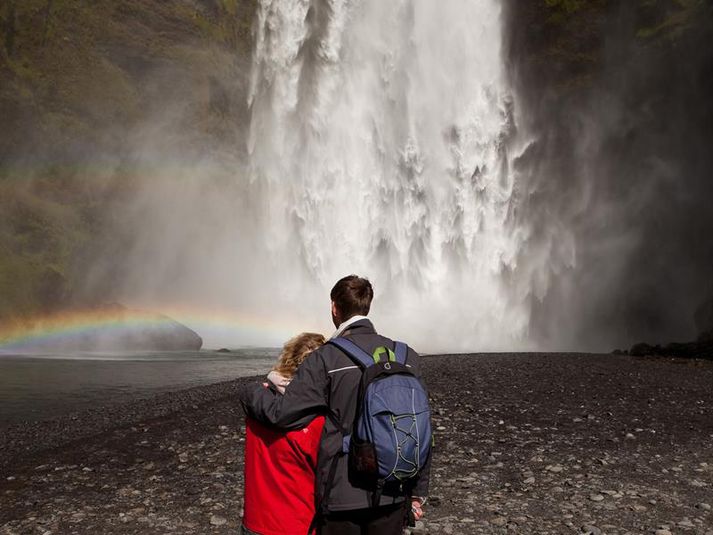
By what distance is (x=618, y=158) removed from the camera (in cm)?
3825

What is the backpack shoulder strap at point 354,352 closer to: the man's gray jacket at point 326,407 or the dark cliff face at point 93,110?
the man's gray jacket at point 326,407

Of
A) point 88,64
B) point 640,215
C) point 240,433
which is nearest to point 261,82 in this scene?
point 88,64

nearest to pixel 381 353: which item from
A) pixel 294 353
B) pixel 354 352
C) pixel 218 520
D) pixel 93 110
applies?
pixel 354 352

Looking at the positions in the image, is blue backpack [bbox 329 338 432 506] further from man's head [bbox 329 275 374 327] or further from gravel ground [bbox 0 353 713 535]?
gravel ground [bbox 0 353 713 535]

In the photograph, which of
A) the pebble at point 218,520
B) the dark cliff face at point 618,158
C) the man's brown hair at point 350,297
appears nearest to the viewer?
the man's brown hair at point 350,297

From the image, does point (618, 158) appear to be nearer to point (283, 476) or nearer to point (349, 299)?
point (349, 299)

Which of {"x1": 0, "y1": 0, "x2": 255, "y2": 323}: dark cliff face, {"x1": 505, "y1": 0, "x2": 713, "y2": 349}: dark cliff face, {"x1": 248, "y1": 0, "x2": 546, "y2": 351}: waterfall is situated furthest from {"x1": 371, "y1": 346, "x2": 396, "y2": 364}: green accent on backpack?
{"x1": 0, "y1": 0, "x2": 255, "y2": 323}: dark cliff face

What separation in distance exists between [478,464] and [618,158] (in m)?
33.7

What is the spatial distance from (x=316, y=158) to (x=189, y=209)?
25.6 m

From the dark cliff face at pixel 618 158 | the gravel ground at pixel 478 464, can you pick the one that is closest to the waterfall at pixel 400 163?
the dark cliff face at pixel 618 158

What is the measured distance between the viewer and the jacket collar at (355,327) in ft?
11.4

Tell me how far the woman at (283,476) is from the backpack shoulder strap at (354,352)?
345 mm

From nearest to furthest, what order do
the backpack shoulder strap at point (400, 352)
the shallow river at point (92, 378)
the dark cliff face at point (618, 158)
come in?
the backpack shoulder strap at point (400, 352), the shallow river at point (92, 378), the dark cliff face at point (618, 158)

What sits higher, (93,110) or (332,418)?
(93,110)
